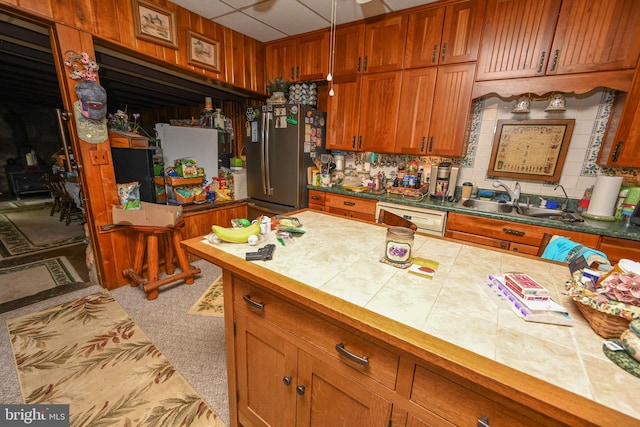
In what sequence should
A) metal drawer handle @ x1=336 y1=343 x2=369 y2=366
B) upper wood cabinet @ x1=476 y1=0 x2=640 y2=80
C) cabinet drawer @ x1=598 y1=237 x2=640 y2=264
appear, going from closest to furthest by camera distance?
metal drawer handle @ x1=336 y1=343 x2=369 y2=366, cabinet drawer @ x1=598 y1=237 x2=640 y2=264, upper wood cabinet @ x1=476 y1=0 x2=640 y2=80

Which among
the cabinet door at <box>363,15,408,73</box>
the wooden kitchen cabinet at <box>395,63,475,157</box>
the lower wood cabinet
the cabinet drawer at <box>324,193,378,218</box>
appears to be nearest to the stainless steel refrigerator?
the lower wood cabinet

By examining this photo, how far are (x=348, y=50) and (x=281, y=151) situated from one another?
1.40 meters

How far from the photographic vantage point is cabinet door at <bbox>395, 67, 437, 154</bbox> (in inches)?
104

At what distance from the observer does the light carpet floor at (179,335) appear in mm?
1540

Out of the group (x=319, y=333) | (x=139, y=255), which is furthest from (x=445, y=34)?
(x=139, y=255)

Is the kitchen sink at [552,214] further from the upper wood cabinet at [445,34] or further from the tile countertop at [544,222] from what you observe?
the upper wood cabinet at [445,34]

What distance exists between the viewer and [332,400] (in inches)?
36.1

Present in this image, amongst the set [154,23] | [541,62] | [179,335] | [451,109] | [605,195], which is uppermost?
[154,23]

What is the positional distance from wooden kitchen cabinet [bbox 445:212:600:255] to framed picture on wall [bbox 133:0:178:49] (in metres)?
3.21

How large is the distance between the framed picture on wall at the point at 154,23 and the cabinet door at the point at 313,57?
1.41 metres

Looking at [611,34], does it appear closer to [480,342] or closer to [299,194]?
[480,342]

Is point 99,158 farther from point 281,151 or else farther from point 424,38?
point 424,38

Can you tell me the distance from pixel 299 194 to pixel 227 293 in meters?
2.15

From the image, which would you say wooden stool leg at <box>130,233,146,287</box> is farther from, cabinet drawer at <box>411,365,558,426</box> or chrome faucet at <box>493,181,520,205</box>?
chrome faucet at <box>493,181,520,205</box>
